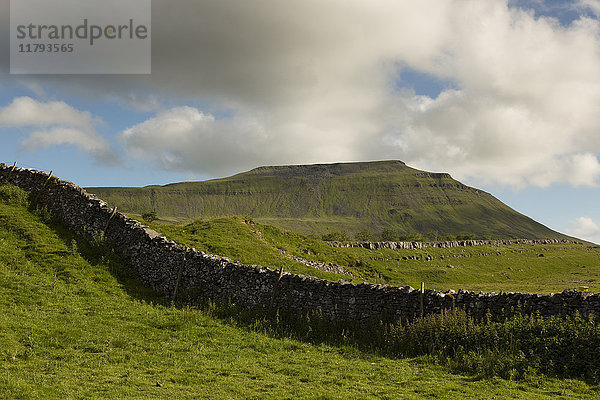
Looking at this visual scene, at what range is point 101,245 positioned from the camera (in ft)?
84.4

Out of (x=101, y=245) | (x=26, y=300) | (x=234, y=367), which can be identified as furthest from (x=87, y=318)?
(x=101, y=245)

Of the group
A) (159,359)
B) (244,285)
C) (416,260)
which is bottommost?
(416,260)

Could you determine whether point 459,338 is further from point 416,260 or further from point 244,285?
point 416,260

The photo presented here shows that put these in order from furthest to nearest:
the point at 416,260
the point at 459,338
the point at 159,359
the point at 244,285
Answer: the point at 416,260 < the point at 244,285 < the point at 459,338 < the point at 159,359

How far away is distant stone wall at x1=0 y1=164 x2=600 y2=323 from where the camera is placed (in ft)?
53.2

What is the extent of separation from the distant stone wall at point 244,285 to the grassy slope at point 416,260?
6616 millimetres

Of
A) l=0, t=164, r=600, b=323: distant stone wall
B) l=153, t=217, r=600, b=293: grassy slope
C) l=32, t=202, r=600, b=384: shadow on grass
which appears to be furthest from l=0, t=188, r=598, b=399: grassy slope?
l=153, t=217, r=600, b=293: grassy slope

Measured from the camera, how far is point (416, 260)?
201 feet

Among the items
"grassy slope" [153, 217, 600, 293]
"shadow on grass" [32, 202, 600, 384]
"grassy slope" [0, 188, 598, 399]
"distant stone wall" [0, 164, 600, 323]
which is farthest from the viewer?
"grassy slope" [153, 217, 600, 293]

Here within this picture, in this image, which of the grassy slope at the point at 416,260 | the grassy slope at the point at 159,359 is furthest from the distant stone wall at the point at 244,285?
the grassy slope at the point at 416,260

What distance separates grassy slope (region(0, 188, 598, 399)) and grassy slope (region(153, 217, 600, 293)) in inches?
500

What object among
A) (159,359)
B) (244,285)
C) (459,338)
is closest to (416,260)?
(244,285)

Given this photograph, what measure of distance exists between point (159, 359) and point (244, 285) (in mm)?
7721

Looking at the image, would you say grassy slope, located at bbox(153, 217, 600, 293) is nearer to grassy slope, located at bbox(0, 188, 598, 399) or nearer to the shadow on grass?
the shadow on grass
